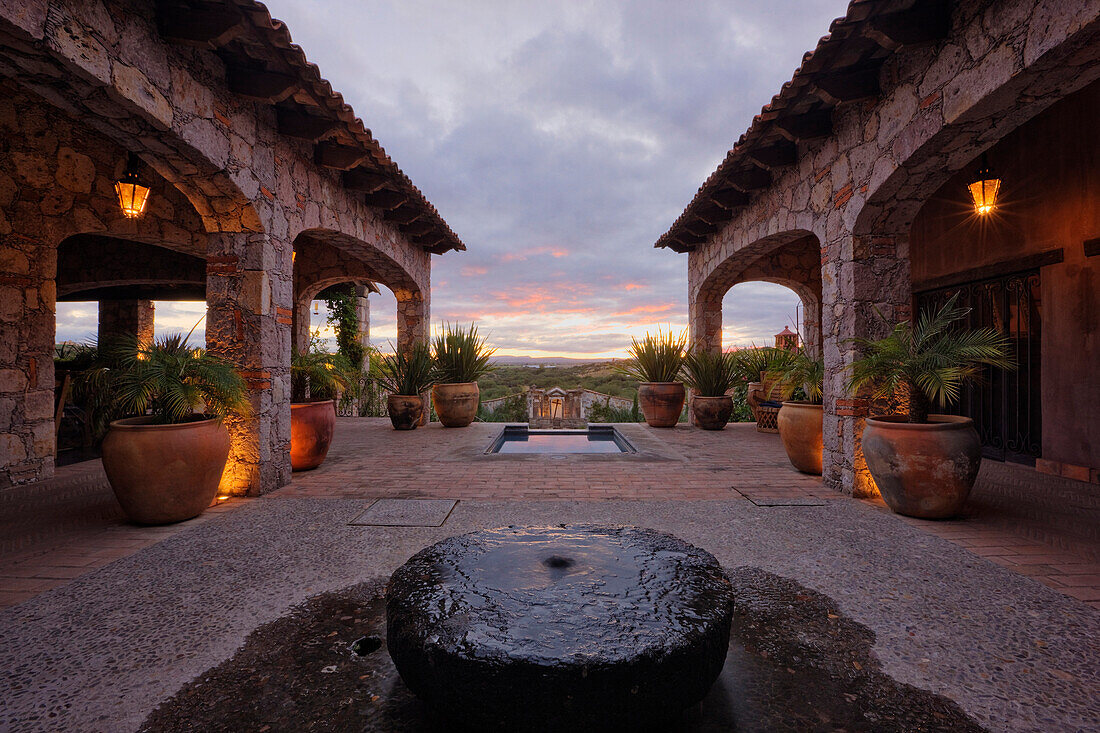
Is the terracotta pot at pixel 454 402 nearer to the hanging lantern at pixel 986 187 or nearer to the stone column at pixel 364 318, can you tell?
the stone column at pixel 364 318

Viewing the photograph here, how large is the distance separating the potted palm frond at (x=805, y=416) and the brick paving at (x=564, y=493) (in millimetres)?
183

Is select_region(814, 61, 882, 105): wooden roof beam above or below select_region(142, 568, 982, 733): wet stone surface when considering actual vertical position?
above

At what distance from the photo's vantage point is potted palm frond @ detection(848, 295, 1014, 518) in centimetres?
297

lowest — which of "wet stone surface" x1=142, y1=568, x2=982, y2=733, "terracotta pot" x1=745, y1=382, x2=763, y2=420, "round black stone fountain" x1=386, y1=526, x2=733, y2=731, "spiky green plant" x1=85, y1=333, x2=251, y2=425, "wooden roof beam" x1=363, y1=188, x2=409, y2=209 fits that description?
"wet stone surface" x1=142, y1=568, x2=982, y2=733

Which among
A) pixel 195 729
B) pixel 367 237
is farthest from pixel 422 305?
pixel 195 729

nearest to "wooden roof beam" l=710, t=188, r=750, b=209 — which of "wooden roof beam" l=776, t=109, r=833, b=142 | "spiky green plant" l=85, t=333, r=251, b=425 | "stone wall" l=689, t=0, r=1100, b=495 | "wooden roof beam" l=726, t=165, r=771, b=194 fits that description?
"wooden roof beam" l=726, t=165, r=771, b=194

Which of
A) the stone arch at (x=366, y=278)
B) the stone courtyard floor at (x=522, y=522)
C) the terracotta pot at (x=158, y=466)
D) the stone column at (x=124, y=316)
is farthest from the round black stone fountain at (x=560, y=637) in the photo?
the stone column at (x=124, y=316)

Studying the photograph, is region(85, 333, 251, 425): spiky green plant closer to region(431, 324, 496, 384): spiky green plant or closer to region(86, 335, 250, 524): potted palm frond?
region(86, 335, 250, 524): potted palm frond

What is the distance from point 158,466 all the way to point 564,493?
2730 mm

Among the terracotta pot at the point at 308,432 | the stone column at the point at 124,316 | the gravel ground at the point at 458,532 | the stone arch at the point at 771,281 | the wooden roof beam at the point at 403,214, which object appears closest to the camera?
the gravel ground at the point at 458,532

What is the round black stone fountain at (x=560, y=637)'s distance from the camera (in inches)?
42.2

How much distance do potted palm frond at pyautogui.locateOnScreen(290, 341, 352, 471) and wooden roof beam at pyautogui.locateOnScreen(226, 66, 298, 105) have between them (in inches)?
87.5

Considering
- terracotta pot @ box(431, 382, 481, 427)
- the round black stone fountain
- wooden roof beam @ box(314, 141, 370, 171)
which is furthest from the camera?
terracotta pot @ box(431, 382, 481, 427)

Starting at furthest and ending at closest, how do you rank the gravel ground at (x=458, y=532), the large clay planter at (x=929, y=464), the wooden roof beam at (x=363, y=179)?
the wooden roof beam at (x=363, y=179)
the large clay planter at (x=929, y=464)
the gravel ground at (x=458, y=532)
